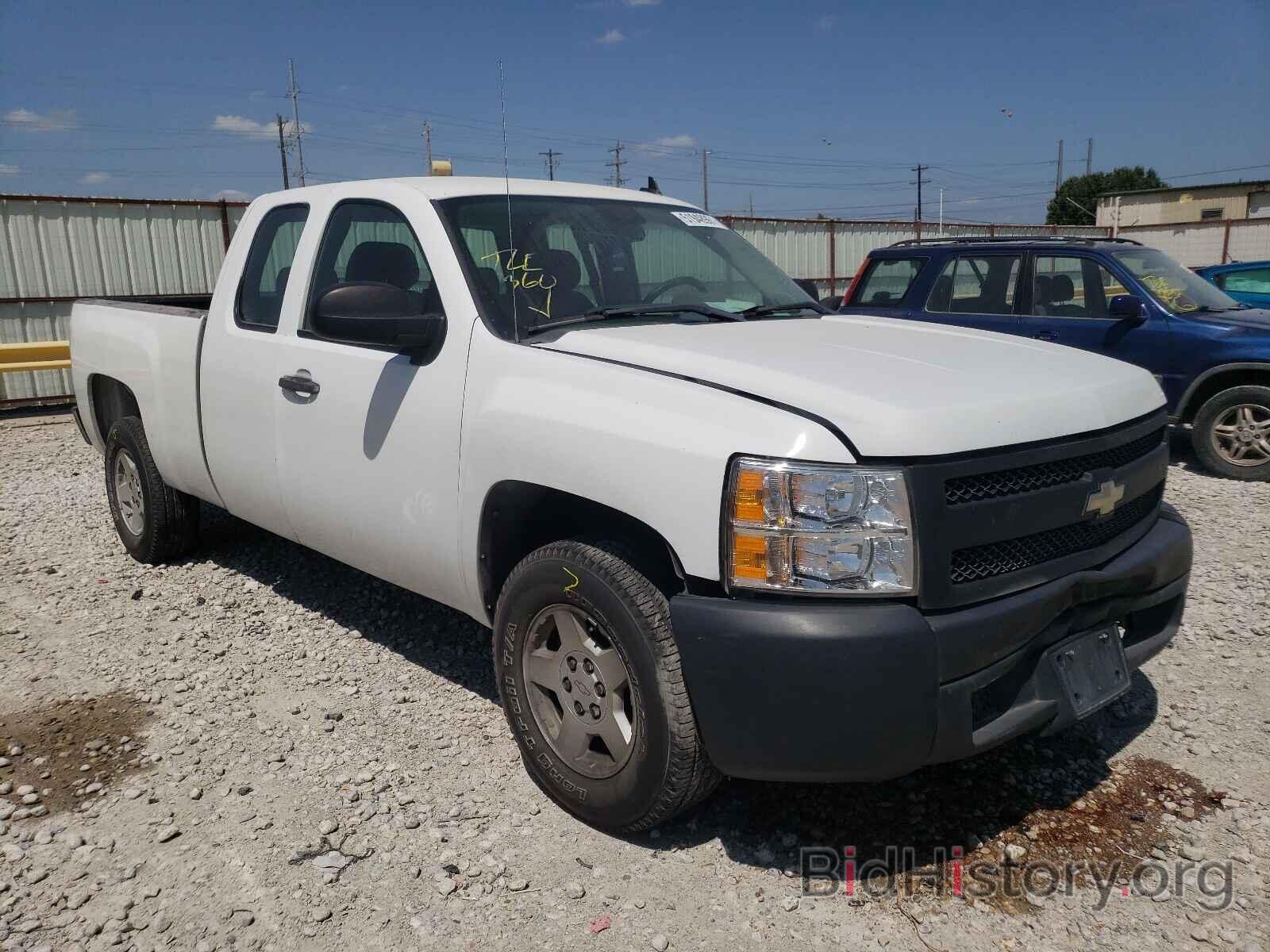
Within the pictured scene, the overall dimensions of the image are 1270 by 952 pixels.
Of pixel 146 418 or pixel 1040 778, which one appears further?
pixel 146 418

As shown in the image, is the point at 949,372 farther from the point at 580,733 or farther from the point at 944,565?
the point at 580,733

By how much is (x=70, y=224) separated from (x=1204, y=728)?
1290 centimetres

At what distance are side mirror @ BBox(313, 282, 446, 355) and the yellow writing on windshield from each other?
28 cm

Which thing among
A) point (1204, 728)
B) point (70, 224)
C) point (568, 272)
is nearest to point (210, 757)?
point (568, 272)

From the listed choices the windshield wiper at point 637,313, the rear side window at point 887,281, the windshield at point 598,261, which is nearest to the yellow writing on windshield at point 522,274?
the windshield at point 598,261

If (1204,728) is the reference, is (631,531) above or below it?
above

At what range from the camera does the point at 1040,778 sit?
3219 millimetres

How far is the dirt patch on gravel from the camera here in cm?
322

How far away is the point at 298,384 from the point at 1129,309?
643cm

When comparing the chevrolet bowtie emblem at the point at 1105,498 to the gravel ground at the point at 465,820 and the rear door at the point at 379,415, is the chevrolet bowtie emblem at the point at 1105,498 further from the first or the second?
the rear door at the point at 379,415

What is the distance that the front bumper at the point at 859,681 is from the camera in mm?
2303

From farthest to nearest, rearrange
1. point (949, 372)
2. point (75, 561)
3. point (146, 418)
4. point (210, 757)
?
point (75, 561)
point (146, 418)
point (210, 757)
point (949, 372)

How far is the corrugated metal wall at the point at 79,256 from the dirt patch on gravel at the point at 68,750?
9662 millimetres

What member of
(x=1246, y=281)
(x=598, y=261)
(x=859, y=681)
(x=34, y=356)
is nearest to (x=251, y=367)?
(x=598, y=261)
